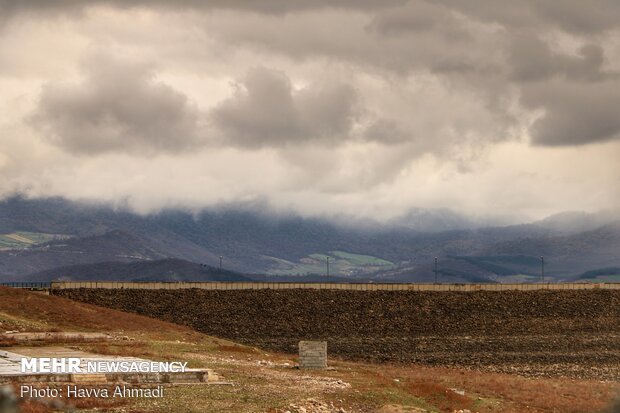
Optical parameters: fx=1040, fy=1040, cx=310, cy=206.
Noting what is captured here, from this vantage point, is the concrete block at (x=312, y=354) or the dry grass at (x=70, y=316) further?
the dry grass at (x=70, y=316)

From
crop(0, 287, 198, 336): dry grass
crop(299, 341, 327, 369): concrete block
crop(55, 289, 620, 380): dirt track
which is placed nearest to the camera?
crop(299, 341, 327, 369): concrete block

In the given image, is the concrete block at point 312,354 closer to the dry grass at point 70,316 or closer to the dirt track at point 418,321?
the dry grass at point 70,316

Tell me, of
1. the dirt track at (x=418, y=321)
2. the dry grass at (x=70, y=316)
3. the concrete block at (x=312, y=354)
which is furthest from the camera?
the dirt track at (x=418, y=321)

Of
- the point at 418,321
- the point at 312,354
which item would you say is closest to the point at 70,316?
the point at 312,354

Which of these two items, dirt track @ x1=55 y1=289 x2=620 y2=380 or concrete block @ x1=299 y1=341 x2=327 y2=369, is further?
dirt track @ x1=55 y1=289 x2=620 y2=380

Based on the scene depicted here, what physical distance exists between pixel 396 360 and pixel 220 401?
51707mm

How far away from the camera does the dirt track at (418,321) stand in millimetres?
110312

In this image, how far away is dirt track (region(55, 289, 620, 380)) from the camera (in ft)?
362

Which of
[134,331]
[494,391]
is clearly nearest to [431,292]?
[134,331]

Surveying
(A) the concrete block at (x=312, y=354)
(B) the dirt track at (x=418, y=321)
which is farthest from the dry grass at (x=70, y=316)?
(A) the concrete block at (x=312, y=354)

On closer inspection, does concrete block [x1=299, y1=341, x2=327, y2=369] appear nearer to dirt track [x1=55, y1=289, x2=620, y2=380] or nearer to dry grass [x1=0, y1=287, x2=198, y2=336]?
dry grass [x1=0, y1=287, x2=198, y2=336]

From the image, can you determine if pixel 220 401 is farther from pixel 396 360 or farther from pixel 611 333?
pixel 611 333

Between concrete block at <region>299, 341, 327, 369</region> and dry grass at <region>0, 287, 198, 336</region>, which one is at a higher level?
dry grass at <region>0, 287, 198, 336</region>

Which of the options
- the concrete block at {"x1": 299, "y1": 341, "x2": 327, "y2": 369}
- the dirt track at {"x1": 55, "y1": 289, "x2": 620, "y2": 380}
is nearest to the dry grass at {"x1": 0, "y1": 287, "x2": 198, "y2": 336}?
the dirt track at {"x1": 55, "y1": 289, "x2": 620, "y2": 380}
